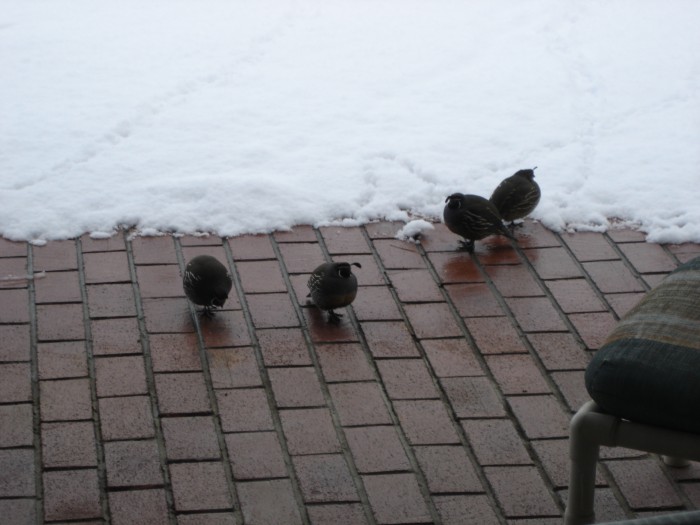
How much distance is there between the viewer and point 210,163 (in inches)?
189

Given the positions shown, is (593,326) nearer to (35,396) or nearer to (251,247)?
(251,247)

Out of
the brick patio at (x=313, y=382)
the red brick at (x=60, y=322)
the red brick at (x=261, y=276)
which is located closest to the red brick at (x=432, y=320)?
the brick patio at (x=313, y=382)

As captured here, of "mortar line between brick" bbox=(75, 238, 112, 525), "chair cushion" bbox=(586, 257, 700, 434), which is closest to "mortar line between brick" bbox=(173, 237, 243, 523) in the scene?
"mortar line between brick" bbox=(75, 238, 112, 525)

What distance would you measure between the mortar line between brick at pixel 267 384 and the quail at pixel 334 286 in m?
0.28

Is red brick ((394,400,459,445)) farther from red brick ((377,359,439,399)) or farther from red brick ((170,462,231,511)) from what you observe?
red brick ((170,462,231,511))

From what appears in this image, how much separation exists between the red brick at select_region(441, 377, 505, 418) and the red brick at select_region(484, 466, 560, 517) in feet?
0.90

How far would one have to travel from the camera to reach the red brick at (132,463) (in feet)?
9.45

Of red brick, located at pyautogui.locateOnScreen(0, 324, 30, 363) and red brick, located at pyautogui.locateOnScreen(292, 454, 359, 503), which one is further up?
red brick, located at pyautogui.locateOnScreen(292, 454, 359, 503)

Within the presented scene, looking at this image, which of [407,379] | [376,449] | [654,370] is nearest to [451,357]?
[407,379]

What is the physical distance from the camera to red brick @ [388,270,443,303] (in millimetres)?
3885

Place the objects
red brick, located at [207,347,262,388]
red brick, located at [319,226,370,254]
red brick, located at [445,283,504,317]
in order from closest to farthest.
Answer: red brick, located at [207,347,262,388]
red brick, located at [445,283,504,317]
red brick, located at [319,226,370,254]

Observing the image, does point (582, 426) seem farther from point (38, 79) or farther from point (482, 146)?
point (38, 79)

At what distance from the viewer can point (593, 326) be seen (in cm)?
372

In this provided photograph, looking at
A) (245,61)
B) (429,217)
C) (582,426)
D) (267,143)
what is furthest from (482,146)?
(582,426)
